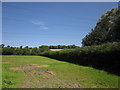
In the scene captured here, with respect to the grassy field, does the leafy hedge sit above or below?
above

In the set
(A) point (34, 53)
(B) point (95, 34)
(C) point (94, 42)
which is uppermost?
(B) point (95, 34)

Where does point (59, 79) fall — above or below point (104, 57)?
below

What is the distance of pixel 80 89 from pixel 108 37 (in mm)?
25432

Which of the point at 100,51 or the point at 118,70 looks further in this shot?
the point at 100,51

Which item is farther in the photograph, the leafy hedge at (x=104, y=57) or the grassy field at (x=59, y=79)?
the leafy hedge at (x=104, y=57)

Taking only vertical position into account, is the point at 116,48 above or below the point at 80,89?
above

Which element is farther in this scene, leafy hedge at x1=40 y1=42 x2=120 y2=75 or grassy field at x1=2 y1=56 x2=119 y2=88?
leafy hedge at x1=40 y1=42 x2=120 y2=75

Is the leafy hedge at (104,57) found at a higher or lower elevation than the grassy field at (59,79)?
higher

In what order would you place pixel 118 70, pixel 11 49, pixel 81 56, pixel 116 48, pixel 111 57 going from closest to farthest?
pixel 118 70 < pixel 116 48 < pixel 111 57 < pixel 81 56 < pixel 11 49

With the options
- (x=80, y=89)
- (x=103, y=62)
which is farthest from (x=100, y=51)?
(x=80, y=89)

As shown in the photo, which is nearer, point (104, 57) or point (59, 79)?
point (59, 79)

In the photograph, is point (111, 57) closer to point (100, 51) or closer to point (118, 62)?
point (118, 62)

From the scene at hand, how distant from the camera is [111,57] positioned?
11.3 m

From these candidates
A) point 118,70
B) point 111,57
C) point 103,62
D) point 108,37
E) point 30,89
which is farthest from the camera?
point 108,37
